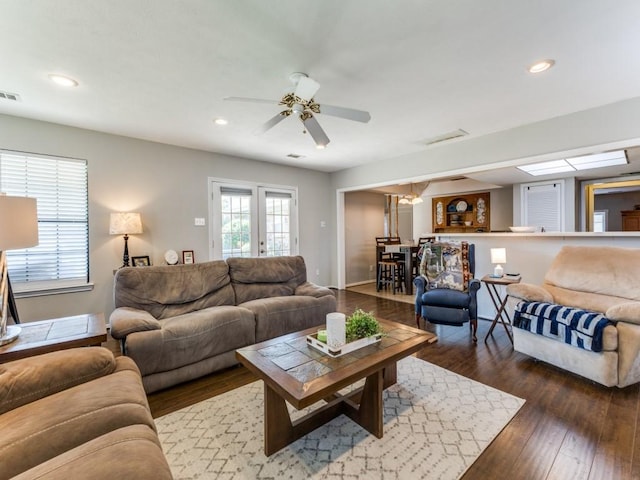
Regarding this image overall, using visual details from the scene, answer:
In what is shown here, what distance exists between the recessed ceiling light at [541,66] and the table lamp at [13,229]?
12.1 ft

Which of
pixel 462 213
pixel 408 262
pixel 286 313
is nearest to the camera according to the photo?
pixel 286 313

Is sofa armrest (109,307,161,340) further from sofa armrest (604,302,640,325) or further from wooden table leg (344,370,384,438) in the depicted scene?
sofa armrest (604,302,640,325)

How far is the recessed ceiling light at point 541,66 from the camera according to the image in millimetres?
2287

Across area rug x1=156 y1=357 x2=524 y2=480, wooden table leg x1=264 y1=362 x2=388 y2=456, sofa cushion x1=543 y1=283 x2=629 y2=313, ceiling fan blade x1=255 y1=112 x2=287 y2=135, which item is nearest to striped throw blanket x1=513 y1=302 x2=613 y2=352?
sofa cushion x1=543 y1=283 x2=629 y2=313

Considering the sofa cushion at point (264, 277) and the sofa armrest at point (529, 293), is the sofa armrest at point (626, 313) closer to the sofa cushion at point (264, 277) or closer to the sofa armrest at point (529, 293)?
the sofa armrest at point (529, 293)

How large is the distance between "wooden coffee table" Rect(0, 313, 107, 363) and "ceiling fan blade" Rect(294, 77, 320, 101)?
212cm

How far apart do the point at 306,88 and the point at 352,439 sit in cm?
238

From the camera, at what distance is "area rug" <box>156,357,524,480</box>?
59.5 inches

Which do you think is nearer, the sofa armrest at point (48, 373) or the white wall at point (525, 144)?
the sofa armrest at point (48, 373)

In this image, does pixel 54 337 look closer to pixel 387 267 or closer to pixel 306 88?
pixel 306 88

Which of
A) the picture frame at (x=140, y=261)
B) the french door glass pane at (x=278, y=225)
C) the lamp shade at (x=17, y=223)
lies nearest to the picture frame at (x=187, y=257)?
the picture frame at (x=140, y=261)

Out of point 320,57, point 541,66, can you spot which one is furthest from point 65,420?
point 541,66

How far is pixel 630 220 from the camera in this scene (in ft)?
23.1

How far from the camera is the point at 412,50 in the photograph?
2.13 m
